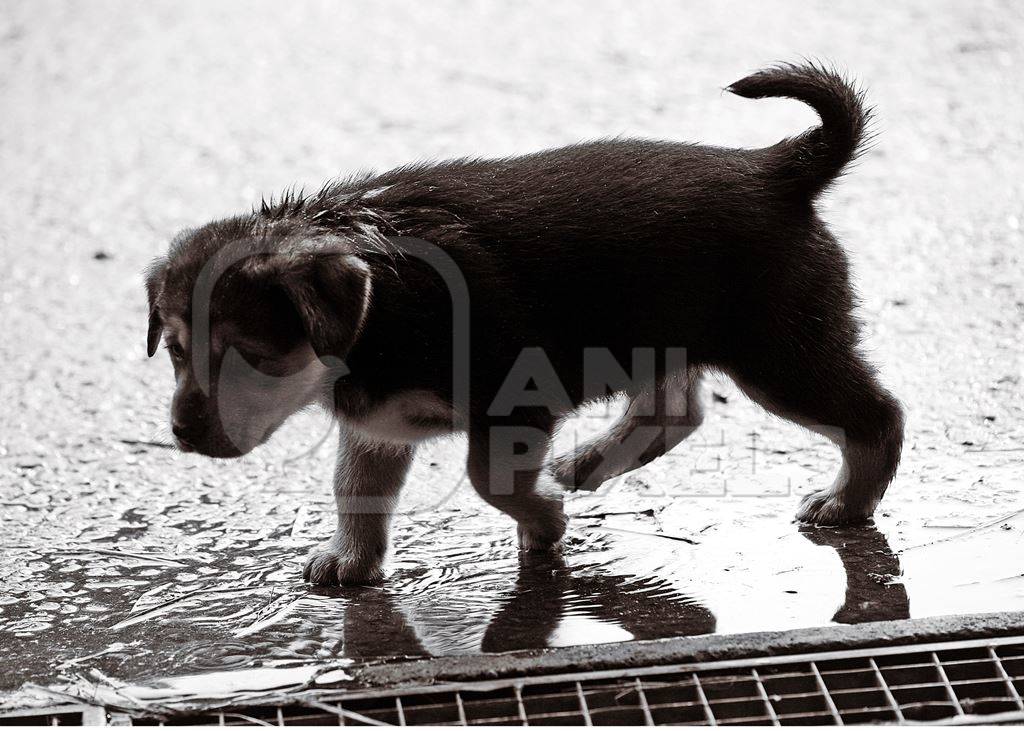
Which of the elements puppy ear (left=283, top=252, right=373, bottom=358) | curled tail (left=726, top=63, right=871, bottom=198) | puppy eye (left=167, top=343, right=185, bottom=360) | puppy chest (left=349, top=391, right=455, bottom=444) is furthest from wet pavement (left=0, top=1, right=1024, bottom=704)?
curled tail (left=726, top=63, right=871, bottom=198)

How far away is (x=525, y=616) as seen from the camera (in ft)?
12.5

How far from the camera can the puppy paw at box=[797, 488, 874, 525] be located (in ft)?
14.0

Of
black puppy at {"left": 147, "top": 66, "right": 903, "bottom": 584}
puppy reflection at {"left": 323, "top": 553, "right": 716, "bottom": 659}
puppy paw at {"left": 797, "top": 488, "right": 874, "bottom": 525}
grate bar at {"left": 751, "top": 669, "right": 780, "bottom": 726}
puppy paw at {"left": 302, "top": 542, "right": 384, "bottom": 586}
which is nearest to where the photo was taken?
grate bar at {"left": 751, "top": 669, "right": 780, "bottom": 726}

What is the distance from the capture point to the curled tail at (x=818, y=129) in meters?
4.14

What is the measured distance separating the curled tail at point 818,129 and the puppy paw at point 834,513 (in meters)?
0.90

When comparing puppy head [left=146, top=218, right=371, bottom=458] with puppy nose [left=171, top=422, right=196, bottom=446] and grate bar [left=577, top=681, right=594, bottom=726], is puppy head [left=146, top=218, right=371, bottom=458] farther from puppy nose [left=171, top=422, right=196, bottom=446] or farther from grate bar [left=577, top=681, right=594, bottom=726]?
grate bar [left=577, top=681, right=594, bottom=726]

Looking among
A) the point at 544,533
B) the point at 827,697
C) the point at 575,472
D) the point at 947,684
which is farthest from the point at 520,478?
the point at 947,684

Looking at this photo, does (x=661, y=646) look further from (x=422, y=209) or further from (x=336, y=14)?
(x=336, y=14)

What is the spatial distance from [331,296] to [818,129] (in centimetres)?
152

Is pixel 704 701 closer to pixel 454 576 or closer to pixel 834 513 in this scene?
pixel 454 576

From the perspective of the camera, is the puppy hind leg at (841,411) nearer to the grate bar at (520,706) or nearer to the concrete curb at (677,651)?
the concrete curb at (677,651)

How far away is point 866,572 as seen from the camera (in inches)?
155

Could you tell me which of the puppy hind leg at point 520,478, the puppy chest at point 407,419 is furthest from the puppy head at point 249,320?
the puppy hind leg at point 520,478

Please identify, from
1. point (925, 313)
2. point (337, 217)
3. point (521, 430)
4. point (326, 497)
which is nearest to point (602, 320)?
point (521, 430)
